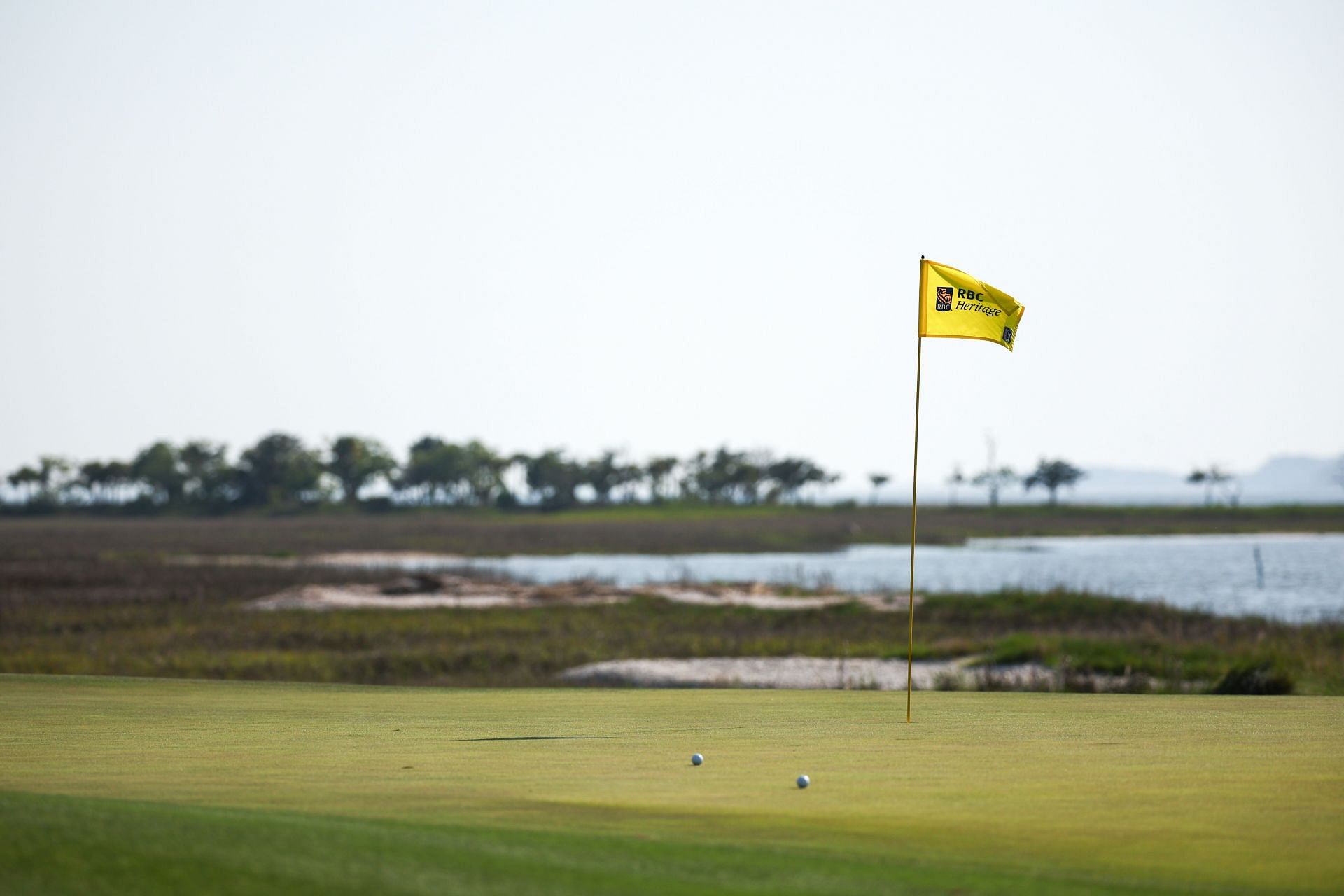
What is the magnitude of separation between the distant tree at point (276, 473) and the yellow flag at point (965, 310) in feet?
598

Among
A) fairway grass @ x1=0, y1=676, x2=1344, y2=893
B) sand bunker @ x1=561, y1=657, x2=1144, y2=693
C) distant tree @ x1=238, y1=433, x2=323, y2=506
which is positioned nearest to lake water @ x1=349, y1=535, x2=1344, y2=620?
sand bunker @ x1=561, y1=657, x2=1144, y2=693

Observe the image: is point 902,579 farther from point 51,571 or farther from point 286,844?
point 286,844

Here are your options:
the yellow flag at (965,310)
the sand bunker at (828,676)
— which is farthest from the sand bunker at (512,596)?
the yellow flag at (965,310)

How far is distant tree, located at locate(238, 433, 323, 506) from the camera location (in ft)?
618

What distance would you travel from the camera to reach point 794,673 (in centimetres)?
2902

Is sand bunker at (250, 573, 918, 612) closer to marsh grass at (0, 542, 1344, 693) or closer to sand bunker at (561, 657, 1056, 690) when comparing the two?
marsh grass at (0, 542, 1344, 693)

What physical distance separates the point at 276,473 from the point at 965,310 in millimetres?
185726

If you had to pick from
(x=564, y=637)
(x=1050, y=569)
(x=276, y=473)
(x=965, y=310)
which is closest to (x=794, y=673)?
(x=564, y=637)

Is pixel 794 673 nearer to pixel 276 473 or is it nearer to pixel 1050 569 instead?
pixel 1050 569

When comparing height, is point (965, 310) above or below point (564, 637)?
above

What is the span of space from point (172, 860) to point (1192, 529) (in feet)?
427

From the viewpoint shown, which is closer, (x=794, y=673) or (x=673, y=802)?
(x=673, y=802)

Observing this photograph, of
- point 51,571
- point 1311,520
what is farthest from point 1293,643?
point 1311,520

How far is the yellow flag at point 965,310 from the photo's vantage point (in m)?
13.7
